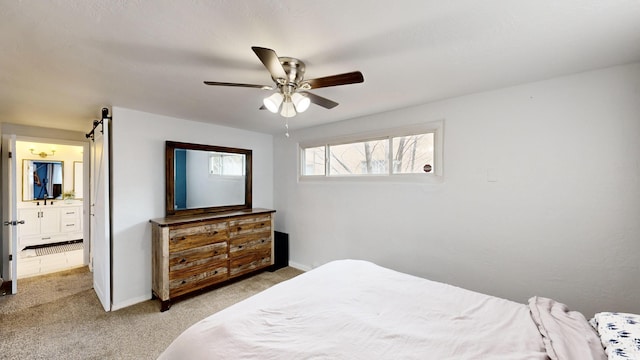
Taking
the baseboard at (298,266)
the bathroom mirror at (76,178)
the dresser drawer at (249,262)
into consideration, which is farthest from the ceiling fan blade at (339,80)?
the bathroom mirror at (76,178)

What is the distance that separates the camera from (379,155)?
127 inches

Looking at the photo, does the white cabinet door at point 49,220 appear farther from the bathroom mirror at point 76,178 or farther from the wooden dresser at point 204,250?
the wooden dresser at point 204,250

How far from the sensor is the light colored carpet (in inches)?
81.7

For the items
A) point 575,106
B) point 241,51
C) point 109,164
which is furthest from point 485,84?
point 109,164

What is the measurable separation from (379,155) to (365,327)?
225 cm

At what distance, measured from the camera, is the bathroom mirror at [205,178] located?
3225 mm

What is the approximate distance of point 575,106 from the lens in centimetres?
194

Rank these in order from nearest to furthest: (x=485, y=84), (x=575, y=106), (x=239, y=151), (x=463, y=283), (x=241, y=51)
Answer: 1. (x=241, y=51)
2. (x=575, y=106)
3. (x=485, y=84)
4. (x=463, y=283)
5. (x=239, y=151)

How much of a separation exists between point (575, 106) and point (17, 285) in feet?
20.8

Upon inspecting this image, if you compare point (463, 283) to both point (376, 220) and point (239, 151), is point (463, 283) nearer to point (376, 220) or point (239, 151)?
point (376, 220)

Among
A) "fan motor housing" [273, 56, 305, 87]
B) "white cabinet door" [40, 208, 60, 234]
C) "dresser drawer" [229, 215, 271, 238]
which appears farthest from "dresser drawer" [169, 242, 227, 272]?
"white cabinet door" [40, 208, 60, 234]

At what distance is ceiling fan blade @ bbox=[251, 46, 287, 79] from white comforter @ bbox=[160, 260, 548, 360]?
1381 millimetres

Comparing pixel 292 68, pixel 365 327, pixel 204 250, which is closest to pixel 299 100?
pixel 292 68

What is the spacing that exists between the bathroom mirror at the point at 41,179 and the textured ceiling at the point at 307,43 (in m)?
3.70
